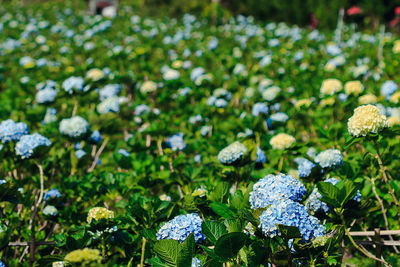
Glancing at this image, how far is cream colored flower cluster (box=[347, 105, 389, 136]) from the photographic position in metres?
1.32

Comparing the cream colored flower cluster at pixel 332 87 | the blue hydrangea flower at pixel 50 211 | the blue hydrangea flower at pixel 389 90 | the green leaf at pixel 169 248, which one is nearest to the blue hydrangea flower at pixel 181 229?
the green leaf at pixel 169 248

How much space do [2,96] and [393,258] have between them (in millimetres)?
3714

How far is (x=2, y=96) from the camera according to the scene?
389 cm

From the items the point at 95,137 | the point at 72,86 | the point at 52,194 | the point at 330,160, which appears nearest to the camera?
the point at 330,160

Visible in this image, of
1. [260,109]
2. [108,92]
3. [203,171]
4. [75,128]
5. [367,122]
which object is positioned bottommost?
[108,92]

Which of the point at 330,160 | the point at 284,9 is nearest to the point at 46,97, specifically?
the point at 330,160

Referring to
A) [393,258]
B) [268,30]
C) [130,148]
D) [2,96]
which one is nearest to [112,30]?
[268,30]

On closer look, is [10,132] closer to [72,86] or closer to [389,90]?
[72,86]

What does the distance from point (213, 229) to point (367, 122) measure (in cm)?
65

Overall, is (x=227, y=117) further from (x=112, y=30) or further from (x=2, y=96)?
(x=112, y=30)

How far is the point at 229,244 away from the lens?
1011 millimetres

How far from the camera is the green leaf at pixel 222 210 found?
1233 mm

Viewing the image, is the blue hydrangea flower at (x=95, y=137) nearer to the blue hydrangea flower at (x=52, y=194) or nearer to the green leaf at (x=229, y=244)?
the blue hydrangea flower at (x=52, y=194)

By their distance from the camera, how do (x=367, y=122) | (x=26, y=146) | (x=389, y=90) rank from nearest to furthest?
(x=367, y=122) < (x=26, y=146) < (x=389, y=90)
